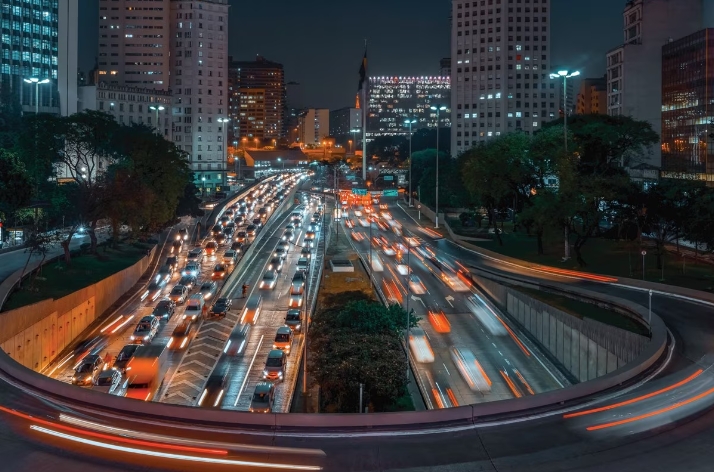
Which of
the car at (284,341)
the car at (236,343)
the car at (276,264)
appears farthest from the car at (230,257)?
the car at (284,341)

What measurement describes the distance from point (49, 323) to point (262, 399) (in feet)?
49.1

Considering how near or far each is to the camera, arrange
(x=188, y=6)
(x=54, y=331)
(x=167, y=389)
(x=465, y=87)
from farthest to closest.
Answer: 1. (x=465, y=87)
2. (x=188, y=6)
3. (x=54, y=331)
4. (x=167, y=389)

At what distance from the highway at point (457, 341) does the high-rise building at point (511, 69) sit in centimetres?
9006

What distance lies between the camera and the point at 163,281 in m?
57.0

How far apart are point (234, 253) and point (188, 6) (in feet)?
301

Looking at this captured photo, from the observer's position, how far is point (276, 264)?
6284 centimetres

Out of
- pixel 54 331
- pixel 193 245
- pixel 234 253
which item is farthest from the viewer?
pixel 193 245

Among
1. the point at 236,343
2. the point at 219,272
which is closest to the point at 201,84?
the point at 219,272

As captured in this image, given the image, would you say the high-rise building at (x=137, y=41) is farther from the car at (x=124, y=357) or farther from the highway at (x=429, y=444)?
the highway at (x=429, y=444)

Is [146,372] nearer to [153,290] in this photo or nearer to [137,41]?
[153,290]

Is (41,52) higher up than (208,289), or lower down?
higher up

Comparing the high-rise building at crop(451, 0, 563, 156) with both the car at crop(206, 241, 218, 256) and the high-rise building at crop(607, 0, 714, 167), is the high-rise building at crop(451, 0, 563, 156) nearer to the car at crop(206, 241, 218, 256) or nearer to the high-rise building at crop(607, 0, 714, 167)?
the high-rise building at crop(607, 0, 714, 167)

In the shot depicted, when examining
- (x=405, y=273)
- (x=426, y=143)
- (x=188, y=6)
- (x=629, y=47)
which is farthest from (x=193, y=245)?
(x=426, y=143)

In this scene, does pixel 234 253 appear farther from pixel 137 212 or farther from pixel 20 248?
pixel 20 248
